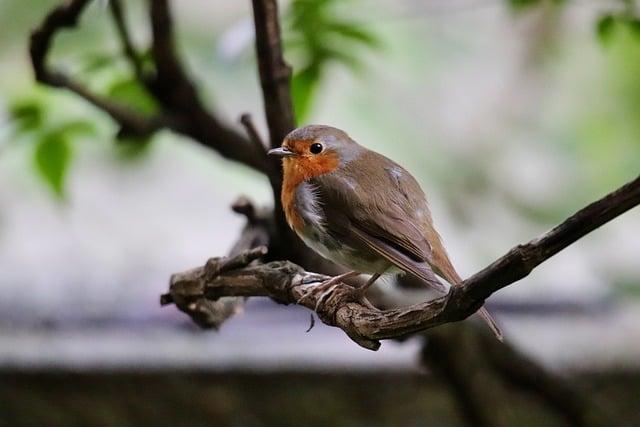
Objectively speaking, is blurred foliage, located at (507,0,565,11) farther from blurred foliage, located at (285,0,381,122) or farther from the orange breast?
the orange breast

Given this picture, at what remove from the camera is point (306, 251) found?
1721 millimetres

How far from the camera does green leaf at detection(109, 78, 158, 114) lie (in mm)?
1666

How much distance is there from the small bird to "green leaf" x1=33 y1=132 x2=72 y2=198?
36 centimetres

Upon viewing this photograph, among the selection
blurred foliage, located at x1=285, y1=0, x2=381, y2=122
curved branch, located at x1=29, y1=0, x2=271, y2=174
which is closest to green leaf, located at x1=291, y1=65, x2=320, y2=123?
blurred foliage, located at x1=285, y1=0, x2=381, y2=122

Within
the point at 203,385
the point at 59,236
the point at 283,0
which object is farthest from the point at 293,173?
the point at 59,236

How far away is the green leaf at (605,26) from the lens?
1.43m

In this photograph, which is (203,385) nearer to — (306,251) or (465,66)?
(306,251)

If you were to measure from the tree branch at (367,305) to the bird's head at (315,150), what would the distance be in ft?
0.88

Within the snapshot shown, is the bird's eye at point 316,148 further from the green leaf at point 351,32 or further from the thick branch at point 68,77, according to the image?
the thick branch at point 68,77

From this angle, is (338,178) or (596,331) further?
(596,331)

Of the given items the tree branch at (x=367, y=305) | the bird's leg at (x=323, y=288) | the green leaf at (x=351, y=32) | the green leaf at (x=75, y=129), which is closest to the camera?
the tree branch at (x=367, y=305)

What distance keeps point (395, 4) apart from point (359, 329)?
1715 mm

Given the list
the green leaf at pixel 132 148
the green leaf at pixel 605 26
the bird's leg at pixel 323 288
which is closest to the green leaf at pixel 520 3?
the green leaf at pixel 605 26

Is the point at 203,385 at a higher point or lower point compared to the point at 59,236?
lower
